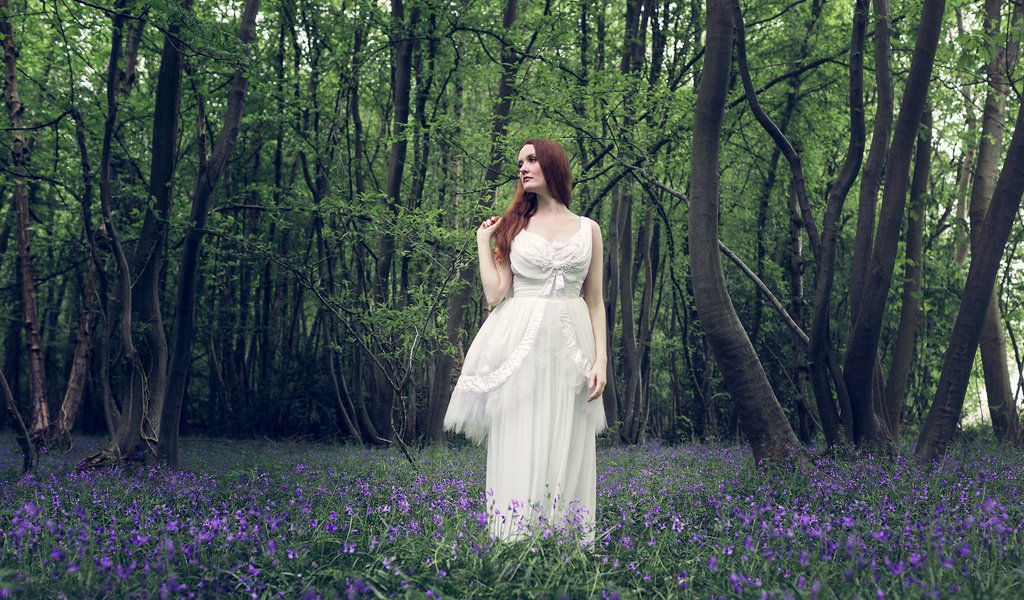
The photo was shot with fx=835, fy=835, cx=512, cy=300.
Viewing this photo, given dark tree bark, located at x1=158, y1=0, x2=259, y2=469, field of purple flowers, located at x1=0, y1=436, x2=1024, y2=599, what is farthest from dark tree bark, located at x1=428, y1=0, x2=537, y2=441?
field of purple flowers, located at x1=0, y1=436, x2=1024, y2=599

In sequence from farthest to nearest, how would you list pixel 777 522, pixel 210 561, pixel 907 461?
pixel 907 461 < pixel 777 522 < pixel 210 561

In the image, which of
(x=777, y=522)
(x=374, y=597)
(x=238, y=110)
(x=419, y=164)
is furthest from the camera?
(x=419, y=164)

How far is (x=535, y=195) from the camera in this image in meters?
4.83

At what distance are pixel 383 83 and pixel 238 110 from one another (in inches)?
391

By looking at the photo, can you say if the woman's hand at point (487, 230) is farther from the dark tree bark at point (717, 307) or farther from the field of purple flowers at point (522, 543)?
the dark tree bark at point (717, 307)

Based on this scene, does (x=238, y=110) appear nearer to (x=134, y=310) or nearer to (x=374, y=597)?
(x=134, y=310)

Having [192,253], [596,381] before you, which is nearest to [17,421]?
[192,253]

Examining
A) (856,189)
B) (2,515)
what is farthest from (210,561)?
(856,189)

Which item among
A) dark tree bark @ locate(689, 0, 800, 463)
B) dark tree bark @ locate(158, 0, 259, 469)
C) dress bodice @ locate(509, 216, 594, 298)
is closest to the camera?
dress bodice @ locate(509, 216, 594, 298)

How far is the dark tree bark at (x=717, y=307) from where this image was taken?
683 centimetres

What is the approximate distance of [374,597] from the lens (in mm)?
3336

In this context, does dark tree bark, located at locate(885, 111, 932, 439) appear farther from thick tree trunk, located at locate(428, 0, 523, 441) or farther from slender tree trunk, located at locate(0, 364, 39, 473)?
slender tree trunk, located at locate(0, 364, 39, 473)

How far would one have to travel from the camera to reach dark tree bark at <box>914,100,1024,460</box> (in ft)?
22.0

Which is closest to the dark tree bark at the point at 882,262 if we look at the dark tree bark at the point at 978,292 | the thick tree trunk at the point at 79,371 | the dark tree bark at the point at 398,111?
the dark tree bark at the point at 978,292
